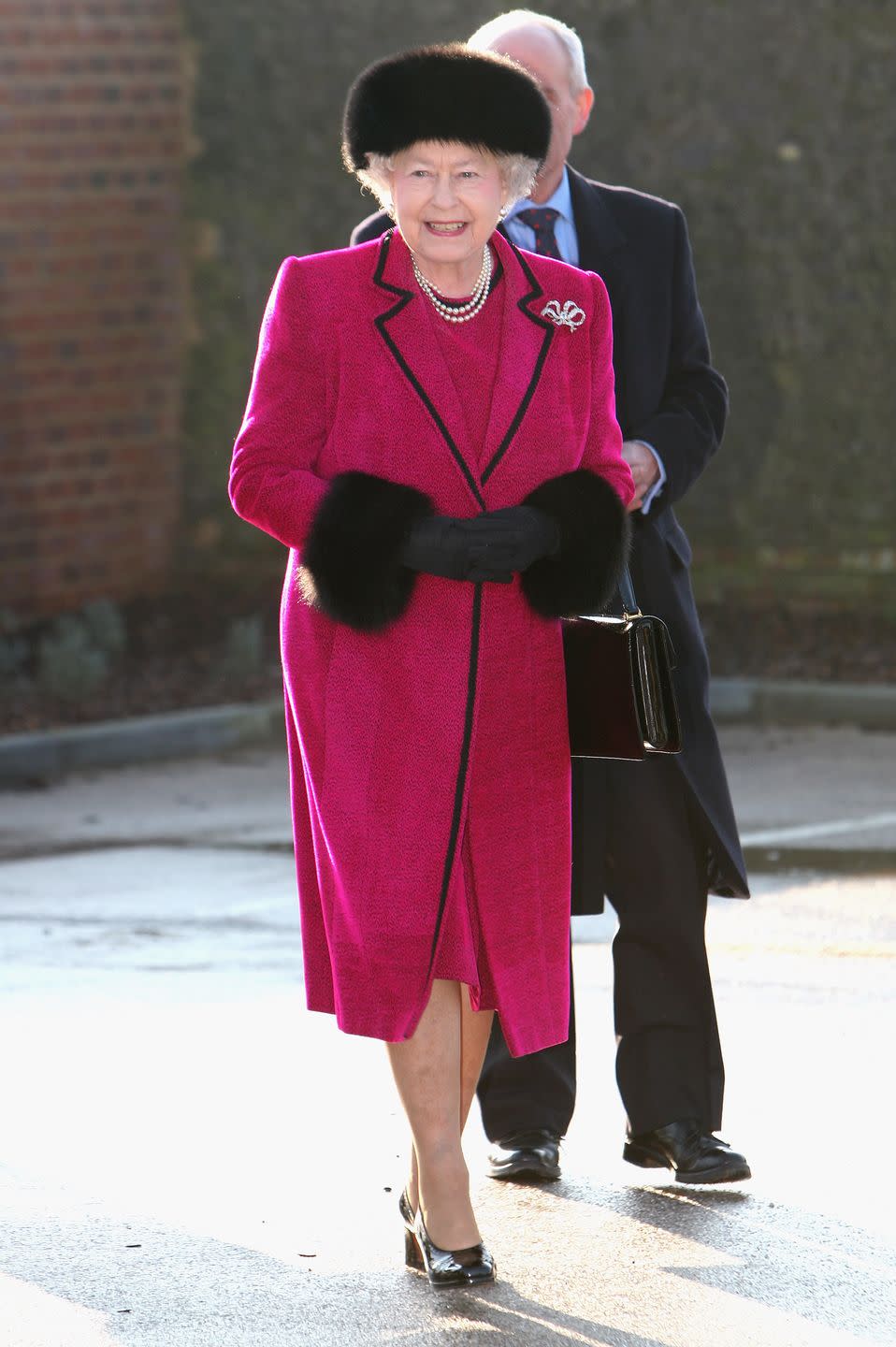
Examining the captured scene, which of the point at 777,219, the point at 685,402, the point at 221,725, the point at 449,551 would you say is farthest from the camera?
the point at 777,219

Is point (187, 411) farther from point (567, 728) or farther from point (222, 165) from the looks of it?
point (567, 728)

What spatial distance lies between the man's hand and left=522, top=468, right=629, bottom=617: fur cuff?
0.41 metres

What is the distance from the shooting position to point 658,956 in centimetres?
456

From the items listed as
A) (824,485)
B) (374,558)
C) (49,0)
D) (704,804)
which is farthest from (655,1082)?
→ (49,0)

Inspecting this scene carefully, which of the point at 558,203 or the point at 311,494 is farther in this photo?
the point at 558,203

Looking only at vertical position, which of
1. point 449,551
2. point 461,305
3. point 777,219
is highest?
point 777,219

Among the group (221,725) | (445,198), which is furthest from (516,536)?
(221,725)

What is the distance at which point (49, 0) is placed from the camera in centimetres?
1209

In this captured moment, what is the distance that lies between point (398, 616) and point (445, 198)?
67 centimetres

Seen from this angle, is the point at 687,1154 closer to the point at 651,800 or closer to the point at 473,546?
the point at 651,800

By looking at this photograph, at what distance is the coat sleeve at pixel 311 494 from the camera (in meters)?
3.77

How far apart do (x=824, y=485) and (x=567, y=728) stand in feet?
27.6

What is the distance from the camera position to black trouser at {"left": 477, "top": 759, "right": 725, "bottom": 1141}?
4523 mm

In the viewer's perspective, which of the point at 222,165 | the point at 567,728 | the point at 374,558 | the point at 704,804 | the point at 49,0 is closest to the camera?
the point at 374,558
